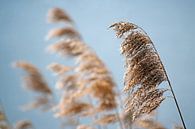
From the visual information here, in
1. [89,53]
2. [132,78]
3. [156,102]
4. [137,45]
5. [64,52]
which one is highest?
[64,52]

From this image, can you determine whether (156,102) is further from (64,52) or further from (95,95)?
(64,52)

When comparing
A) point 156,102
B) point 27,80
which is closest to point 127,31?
point 156,102

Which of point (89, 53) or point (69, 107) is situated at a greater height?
point (89, 53)

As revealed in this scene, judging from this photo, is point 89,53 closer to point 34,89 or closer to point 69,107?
point 69,107

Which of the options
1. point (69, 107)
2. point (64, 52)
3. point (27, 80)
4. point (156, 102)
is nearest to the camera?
point (156, 102)

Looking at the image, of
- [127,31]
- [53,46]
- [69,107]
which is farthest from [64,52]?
[127,31]

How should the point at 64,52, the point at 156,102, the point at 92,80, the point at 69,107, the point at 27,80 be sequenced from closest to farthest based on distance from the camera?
the point at 156,102
the point at 92,80
the point at 69,107
the point at 64,52
the point at 27,80

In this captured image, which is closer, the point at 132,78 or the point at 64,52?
the point at 132,78
